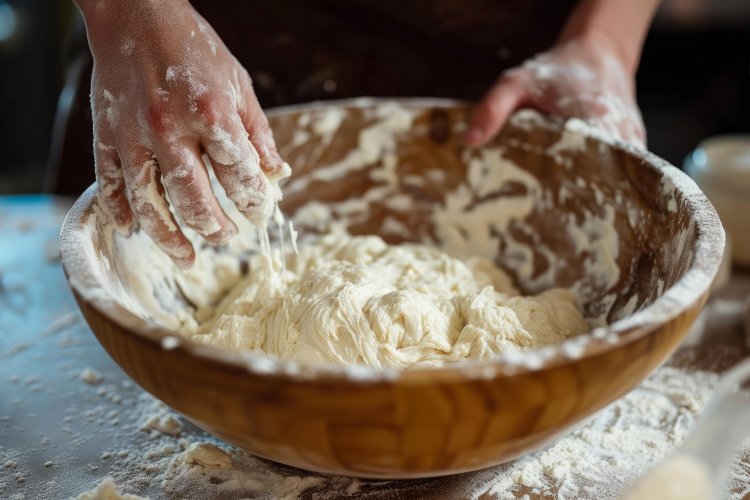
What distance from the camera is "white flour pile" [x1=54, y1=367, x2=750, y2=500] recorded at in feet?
2.53

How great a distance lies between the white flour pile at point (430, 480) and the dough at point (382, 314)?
13 centimetres

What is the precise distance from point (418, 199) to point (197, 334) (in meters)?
0.49

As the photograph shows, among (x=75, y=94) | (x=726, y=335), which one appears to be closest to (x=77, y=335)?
(x=75, y=94)

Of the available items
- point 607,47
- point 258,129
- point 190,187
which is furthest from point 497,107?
point 190,187

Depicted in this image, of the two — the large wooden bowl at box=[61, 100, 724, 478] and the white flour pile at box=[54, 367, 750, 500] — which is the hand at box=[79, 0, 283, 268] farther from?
the white flour pile at box=[54, 367, 750, 500]

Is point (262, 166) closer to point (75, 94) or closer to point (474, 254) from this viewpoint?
point (474, 254)

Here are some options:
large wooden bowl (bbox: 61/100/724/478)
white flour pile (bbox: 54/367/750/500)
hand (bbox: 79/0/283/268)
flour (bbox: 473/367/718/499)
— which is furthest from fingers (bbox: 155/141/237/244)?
flour (bbox: 473/367/718/499)

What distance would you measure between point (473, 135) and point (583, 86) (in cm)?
20

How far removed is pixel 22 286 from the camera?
1.27 meters

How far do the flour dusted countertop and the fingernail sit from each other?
46cm

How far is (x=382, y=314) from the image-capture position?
863 millimetres

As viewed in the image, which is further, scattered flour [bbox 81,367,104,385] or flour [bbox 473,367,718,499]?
scattered flour [bbox 81,367,104,385]

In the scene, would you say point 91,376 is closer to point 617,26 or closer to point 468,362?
point 468,362

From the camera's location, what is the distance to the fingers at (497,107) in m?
1.14
